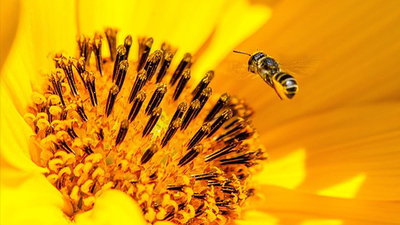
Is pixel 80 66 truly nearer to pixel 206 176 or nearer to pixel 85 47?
pixel 85 47

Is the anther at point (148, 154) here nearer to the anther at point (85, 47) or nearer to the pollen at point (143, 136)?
the pollen at point (143, 136)

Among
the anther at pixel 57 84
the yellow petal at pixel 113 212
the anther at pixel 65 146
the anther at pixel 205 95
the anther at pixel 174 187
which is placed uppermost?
the anther at pixel 205 95

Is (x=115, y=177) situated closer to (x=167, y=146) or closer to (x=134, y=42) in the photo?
(x=167, y=146)

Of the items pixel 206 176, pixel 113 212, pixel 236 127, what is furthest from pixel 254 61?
pixel 113 212

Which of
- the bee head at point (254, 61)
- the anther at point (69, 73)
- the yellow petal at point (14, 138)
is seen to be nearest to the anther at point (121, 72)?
the anther at point (69, 73)

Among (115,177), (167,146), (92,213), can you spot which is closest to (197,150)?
(167,146)

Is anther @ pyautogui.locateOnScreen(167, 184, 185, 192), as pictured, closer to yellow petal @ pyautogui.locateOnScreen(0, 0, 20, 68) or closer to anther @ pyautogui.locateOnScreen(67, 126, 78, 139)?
anther @ pyautogui.locateOnScreen(67, 126, 78, 139)
